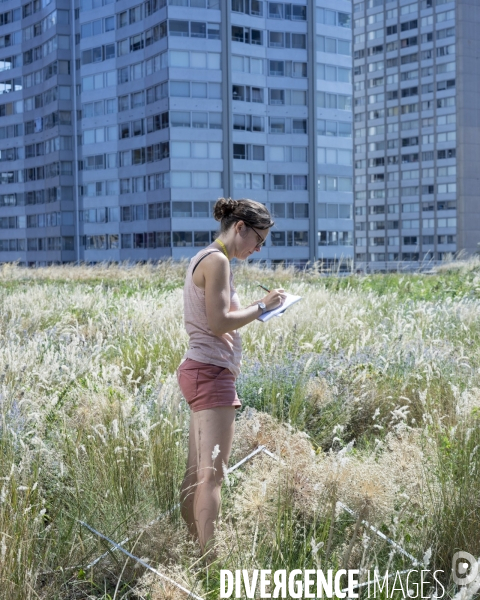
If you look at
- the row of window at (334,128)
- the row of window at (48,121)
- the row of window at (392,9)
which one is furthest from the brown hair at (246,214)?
the row of window at (392,9)

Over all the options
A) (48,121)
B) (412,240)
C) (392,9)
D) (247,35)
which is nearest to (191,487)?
(247,35)

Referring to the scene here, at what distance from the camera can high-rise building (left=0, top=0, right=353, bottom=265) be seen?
75875mm

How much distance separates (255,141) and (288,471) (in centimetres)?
7570

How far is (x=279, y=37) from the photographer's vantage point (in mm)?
79750

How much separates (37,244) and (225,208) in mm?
89140

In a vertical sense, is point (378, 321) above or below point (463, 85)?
below

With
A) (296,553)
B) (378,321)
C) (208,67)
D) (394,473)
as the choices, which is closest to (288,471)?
(296,553)

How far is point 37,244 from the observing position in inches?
3575

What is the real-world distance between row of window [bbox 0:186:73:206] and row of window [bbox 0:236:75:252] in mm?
3980

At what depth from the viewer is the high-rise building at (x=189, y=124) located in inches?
2987

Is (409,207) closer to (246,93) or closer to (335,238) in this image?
(335,238)

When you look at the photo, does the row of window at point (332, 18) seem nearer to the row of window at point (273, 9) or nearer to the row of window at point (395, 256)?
the row of window at point (273, 9)

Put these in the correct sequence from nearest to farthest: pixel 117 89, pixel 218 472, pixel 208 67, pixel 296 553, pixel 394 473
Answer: pixel 296 553, pixel 218 472, pixel 394 473, pixel 208 67, pixel 117 89

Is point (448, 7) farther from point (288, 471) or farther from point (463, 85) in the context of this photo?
point (288, 471)
